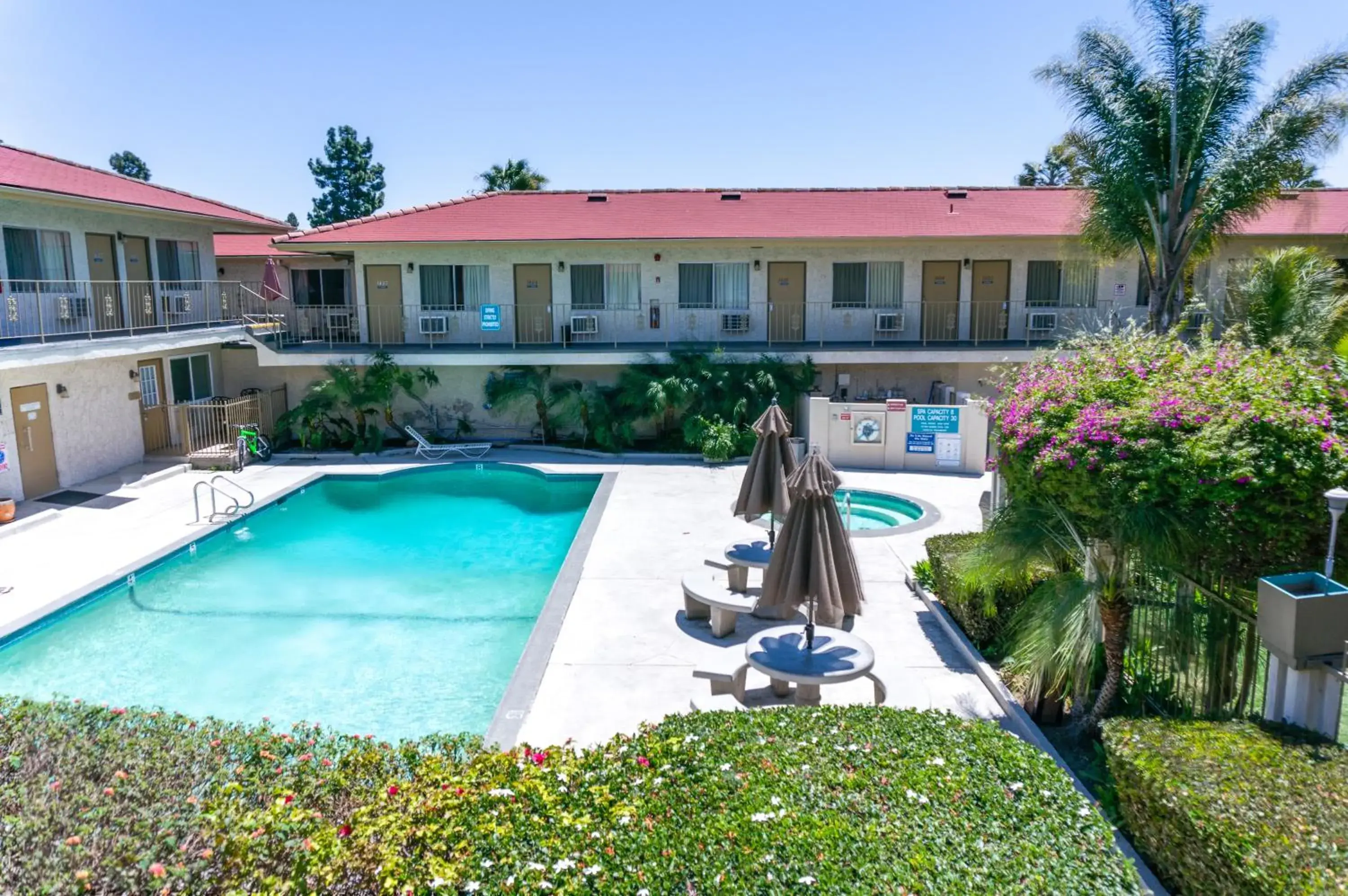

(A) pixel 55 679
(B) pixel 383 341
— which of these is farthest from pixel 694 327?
(A) pixel 55 679

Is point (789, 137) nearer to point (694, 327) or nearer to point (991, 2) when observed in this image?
point (694, 327)

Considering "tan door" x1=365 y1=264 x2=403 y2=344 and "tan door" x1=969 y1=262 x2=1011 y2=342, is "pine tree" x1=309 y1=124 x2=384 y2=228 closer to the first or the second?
"tan door" x1=365 y1=264 x2=403 y2=344

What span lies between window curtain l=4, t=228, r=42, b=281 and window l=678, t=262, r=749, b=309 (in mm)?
14333

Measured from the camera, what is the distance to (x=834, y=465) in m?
20.7

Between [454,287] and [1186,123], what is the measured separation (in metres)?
17.4

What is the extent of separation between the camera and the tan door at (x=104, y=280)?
19250 mm

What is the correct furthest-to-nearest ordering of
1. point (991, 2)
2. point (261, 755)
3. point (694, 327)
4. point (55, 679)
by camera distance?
1. point (694, 327)
2. point (991, 2)
3. point (55, 679)
4. point (261, 755)

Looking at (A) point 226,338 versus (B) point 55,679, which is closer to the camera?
(B) point 55,679

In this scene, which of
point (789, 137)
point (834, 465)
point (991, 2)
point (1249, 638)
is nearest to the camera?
point (1249, 638)

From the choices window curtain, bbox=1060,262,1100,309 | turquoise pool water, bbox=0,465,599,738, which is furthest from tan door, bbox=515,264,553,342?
window curtain, bbox=1060,262,1100,309

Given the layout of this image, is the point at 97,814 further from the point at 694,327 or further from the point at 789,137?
the point at 789,137

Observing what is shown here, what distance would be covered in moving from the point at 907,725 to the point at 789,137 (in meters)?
28.3

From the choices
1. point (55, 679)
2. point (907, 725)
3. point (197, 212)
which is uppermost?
point (197, 212)

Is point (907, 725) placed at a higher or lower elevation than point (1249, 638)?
lower
